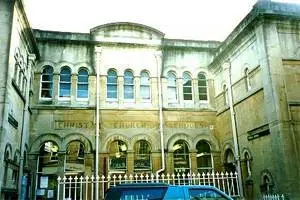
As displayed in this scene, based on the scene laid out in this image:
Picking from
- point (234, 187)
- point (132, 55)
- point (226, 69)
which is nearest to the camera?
point (234, 187)

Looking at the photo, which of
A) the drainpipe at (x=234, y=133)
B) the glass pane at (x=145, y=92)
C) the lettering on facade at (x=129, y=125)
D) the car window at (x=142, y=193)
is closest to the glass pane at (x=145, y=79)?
the glass pane at (x=145, y=92)

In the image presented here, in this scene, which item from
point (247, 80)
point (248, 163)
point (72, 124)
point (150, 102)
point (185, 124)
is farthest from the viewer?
point (150, 102)

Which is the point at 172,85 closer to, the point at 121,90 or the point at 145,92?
the point at 145,92

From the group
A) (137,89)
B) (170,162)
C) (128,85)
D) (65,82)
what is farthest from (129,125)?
(65,82)

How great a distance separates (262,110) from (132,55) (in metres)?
7.87

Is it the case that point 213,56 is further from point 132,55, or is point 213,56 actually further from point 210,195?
point 210,195

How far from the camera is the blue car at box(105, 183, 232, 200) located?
7234 millimetres

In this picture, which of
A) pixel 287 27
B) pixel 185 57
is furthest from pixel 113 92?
pixel 287 27

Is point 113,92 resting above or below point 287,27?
below

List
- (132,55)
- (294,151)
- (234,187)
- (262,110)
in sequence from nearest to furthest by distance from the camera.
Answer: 1. (294,151)
2. (262,110)
3. (234,187)
4. (132,55)

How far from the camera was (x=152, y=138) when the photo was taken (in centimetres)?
1747

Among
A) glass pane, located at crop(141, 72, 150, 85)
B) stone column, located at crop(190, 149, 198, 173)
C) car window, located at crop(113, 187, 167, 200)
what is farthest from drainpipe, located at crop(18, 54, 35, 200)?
car window, located at crop(113, 187, 167, 200)

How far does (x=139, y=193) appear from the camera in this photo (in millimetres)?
7285

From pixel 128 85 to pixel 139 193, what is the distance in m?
11.5
